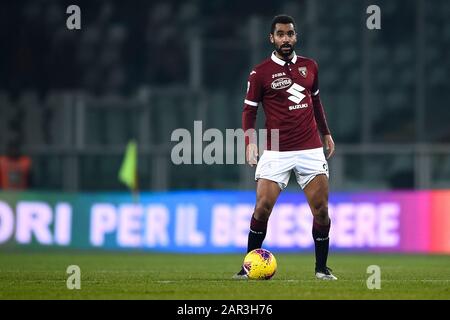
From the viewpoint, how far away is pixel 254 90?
10406 millimetres

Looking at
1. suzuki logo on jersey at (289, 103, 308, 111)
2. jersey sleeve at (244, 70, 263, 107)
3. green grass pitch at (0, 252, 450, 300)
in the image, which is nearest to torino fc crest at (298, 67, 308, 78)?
suzuki logo on jersey at (289, 103, 308, 111)

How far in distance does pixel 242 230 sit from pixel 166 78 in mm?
8508

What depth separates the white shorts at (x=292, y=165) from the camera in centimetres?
1038

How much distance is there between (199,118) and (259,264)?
38.3 ft

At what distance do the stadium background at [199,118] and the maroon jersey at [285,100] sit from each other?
5.95 m

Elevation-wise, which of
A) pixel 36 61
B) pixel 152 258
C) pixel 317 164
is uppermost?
pixel 36 61

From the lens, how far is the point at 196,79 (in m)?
22.8

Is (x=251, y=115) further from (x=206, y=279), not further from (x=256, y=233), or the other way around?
(x=206, y=279)

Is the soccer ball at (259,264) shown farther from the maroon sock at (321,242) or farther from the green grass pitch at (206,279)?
the maroon sock at (321,242)

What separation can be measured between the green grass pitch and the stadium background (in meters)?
1.96

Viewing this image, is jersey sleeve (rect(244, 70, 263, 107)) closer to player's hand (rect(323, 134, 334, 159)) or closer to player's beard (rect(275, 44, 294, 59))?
player's beard (rect(275, 44, 294, 59))

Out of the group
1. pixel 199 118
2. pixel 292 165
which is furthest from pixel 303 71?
pixel 199 118
